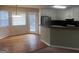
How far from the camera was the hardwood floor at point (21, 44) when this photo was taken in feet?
5.73

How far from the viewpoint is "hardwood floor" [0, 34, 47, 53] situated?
1.75 meters

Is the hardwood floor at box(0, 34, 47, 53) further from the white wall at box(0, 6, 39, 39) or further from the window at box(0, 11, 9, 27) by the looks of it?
the window at box(0, 11, 9, 27)

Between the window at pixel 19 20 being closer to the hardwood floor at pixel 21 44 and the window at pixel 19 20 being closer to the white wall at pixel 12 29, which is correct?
the white wall at pixel 12 29

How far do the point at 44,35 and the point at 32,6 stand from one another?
0.44 m

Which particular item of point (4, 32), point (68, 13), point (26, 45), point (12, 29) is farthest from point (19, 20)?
point (68, 13)

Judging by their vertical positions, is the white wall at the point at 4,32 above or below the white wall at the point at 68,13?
below

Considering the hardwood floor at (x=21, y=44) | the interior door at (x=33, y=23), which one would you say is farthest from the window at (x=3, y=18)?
the interior door at (x=33, y=23)

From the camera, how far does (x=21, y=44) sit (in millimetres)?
1782

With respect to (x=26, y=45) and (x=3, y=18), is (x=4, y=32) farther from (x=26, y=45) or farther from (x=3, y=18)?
(x=26, y=45)

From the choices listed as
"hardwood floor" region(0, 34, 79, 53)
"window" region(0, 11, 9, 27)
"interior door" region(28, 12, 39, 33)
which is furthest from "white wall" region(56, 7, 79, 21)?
"window" region(0, 11, 9, 27)

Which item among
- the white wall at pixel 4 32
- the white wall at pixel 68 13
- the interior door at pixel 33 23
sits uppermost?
the white wall at pixel 68 13

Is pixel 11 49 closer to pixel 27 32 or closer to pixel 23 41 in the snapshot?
pixel 23 41

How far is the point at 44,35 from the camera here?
5.98ft

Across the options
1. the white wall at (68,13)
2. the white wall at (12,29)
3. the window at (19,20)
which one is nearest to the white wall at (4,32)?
the white wall at (12,29)
